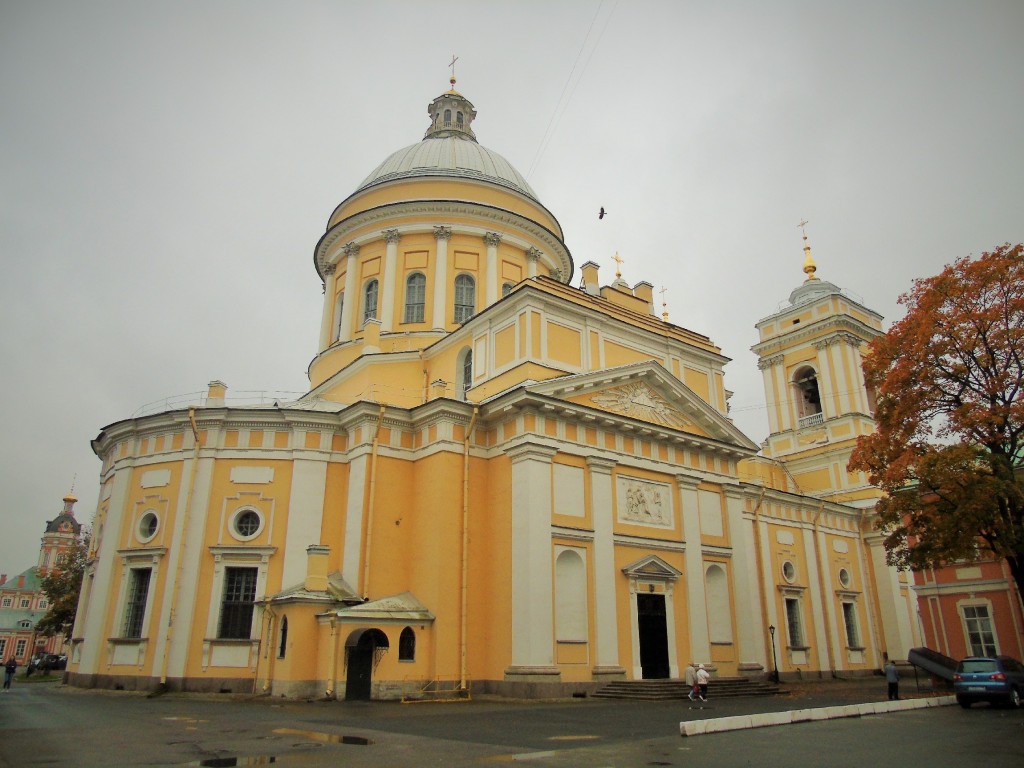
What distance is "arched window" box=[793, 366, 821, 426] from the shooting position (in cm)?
3731

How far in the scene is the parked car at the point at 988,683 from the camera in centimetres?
1623

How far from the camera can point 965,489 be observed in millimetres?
18000

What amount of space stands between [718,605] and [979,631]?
521 inches

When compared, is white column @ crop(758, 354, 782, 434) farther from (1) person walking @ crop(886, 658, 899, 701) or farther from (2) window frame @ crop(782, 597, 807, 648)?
(1) person walking @ crop(886, 658, 899, 701)

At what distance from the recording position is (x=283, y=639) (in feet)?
63.7

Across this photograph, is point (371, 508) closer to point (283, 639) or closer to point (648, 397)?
point (283, 639)

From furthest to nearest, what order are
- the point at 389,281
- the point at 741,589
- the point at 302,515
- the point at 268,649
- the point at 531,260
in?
1. the point at 531,260
2. the point at 389,281
3. the point at 741,589
4. the point at 302,515
5. the point at 268,649

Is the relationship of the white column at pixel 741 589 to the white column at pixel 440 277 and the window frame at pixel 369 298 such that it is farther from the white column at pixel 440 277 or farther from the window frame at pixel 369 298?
the window frame at pixel 369 298

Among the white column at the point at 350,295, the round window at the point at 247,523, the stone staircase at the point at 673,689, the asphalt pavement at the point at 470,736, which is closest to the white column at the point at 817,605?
the stone staircase at the point at 673,689

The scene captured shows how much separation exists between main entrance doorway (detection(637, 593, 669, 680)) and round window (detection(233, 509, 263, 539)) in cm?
1122

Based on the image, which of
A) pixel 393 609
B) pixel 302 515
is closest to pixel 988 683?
pixel 393 609

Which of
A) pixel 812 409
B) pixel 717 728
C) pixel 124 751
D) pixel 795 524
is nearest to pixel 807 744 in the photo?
pixel 717 728

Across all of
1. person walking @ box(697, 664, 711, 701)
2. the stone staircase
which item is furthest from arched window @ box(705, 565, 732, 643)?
person walking @ box(697, 664, 711, 701)

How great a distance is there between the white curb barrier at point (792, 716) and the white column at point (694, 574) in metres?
6.52
